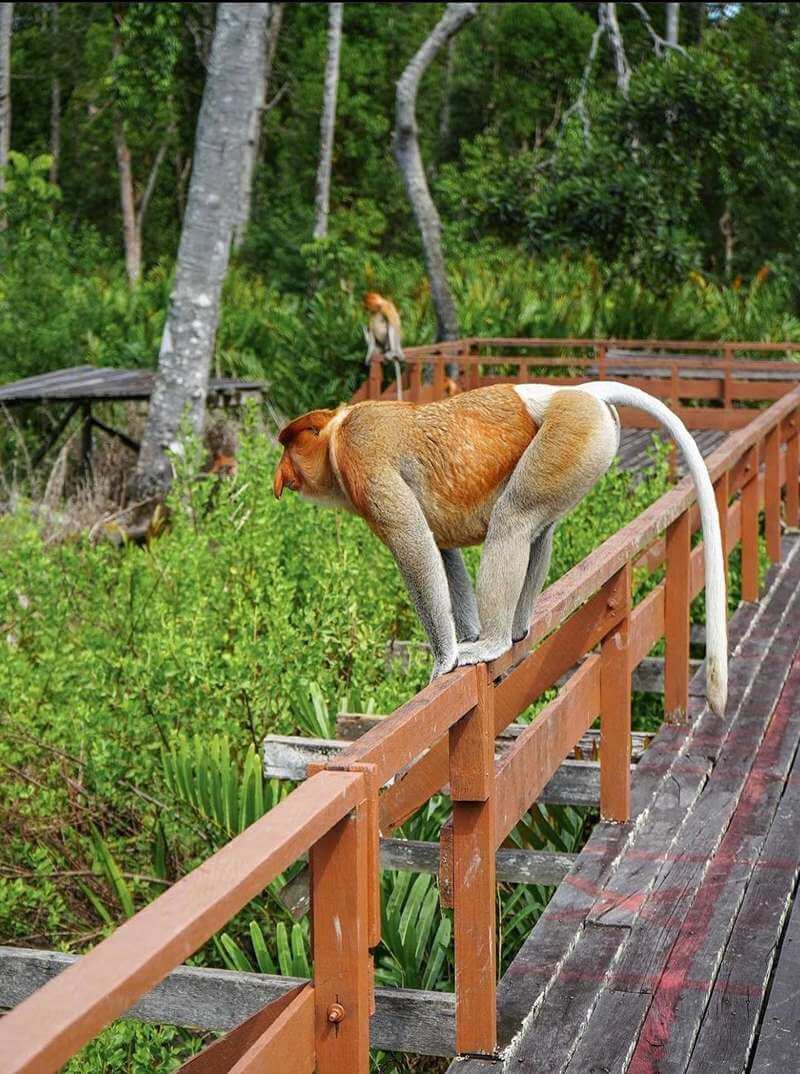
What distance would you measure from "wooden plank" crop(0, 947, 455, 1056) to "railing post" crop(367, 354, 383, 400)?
364 inches

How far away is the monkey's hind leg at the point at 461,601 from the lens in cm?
344

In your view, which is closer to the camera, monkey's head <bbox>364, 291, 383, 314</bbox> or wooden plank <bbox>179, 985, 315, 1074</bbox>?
wooden plank <bbox>179, 985, 315, 1074</bbox>

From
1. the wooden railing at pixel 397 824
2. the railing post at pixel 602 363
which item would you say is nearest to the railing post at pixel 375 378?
the railing post at pixel 602 363

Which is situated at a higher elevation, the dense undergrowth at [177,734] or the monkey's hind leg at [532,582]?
the monkey's hind leg at [532,582]

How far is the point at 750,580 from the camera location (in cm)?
716

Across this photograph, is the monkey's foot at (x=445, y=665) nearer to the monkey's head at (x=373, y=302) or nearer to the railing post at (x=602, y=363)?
the monkey's head at (x=373, y=302)

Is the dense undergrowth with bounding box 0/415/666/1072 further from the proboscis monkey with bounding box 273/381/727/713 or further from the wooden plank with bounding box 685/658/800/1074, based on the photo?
the proboscis monkey with bounding box 273/381/727/713

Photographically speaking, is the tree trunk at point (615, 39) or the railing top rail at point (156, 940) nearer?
the railing top rail at point (156, 940)

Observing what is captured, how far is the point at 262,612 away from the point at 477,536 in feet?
9.65

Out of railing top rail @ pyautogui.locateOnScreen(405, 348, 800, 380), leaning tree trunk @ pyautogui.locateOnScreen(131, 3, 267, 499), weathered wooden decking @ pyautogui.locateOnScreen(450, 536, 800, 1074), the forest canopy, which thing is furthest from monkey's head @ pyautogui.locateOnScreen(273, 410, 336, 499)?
the forest canopy

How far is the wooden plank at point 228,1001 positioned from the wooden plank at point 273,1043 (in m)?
0.98

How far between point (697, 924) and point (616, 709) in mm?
800

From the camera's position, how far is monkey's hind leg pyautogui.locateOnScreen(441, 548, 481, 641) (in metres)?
3.44

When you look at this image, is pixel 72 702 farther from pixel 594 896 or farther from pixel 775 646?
pixel 775 646
